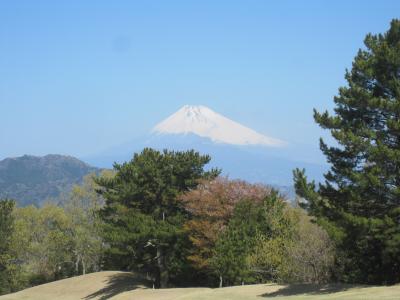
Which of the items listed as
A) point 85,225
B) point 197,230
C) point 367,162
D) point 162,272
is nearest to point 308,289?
point 367,162

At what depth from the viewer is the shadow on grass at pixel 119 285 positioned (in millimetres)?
48422

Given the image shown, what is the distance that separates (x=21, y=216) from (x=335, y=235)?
205 feet

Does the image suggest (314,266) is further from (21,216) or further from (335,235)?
(21,216)

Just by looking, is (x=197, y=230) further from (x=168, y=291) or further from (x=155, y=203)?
(x=155, y=203)

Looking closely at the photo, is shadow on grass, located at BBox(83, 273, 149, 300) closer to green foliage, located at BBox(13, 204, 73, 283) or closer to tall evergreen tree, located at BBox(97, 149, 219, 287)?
tall evergreen tree, located at BBox(97, 149, 219, 287)

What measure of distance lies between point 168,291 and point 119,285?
31.8 feet

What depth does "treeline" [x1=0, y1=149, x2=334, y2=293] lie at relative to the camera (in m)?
39.0

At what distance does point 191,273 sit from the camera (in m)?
49.0

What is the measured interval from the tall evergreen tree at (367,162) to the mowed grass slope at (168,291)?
2.43m

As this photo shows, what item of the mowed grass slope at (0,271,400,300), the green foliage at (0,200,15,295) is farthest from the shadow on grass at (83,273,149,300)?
the green foliage at (0,200,15,295)

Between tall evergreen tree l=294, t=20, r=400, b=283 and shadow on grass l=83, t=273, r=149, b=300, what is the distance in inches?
952

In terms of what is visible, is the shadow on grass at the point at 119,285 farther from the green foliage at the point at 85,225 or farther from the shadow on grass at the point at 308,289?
the shadow on grass at the point at 308,289

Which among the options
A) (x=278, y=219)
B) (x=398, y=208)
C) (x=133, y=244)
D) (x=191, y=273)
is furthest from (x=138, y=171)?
(x=398, y=208)

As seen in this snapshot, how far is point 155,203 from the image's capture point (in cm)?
4828
